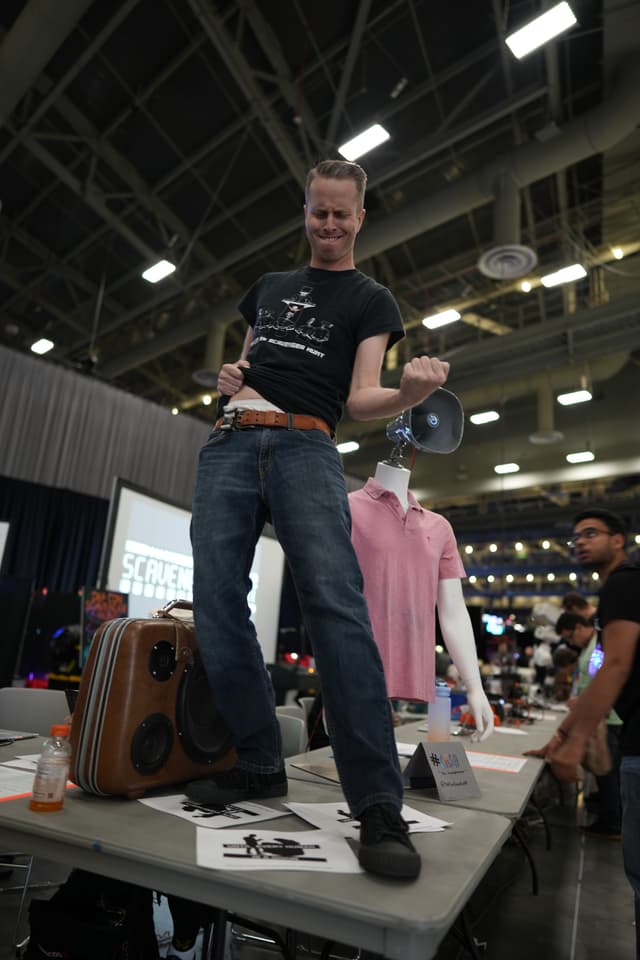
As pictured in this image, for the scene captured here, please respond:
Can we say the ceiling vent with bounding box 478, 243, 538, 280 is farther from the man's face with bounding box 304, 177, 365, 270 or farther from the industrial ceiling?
the man's face with bounding box 304, 177, 365, 270

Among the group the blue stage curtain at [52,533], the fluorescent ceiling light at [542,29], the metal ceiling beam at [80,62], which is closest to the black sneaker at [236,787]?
the fluorescent ceiling light at [542,29]

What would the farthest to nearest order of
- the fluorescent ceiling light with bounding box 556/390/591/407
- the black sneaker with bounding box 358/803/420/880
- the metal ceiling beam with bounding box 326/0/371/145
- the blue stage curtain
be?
1. the blue stage curtain
2. the fluorescent ceiling light with bounding box 556/390/591/407
3. the metal ceiling beam with bounding box 326/0/371/145
4. the black sneaker with bounding box 358/803/420/880

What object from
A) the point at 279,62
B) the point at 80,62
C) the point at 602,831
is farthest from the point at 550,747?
the point at 80,62

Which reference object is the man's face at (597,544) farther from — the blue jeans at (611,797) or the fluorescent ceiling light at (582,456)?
the fluorescent ceiling light at (582,456)

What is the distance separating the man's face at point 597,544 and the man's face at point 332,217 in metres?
1.31

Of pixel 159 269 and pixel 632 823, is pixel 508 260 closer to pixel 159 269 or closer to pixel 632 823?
pixel 159 269

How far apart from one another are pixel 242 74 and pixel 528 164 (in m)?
2.76

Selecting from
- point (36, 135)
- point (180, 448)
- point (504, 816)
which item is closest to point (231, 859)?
point (504, 816)

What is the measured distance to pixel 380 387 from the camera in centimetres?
129

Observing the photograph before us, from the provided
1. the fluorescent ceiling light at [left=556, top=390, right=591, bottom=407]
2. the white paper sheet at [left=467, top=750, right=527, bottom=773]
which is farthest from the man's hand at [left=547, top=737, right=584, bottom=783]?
the fluorescent ceiling light at [left=556, top=390, right=591, bottom=407]

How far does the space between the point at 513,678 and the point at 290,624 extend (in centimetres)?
749

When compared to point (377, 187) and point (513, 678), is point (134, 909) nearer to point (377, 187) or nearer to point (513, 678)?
point (513, 678)

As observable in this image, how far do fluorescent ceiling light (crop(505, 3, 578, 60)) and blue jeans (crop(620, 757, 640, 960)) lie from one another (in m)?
4.73

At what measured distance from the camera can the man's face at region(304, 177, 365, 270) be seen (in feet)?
4.69
